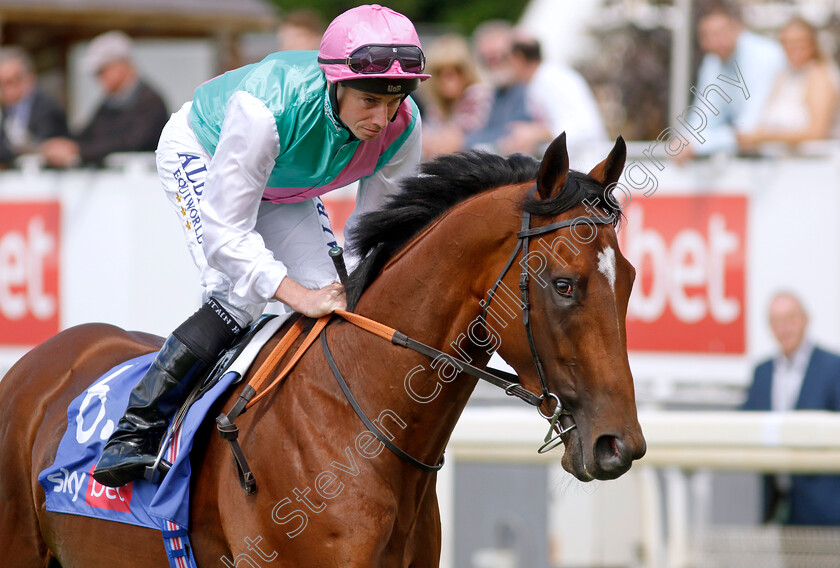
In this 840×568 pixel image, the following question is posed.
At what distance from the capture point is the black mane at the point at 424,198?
307 centimetres

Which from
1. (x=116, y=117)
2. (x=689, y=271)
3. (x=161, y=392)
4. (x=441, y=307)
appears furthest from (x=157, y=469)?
(x=116, y=117)

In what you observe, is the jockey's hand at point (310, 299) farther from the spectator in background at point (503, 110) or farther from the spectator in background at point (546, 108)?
the spectator in background at point (503, 110)

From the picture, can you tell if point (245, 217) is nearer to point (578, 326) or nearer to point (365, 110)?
point (365, 110)

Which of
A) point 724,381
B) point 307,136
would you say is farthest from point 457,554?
point 307,136

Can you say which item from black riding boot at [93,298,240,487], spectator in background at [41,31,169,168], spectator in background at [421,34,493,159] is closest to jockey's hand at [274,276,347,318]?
black riding boot at [93,298,240,487]

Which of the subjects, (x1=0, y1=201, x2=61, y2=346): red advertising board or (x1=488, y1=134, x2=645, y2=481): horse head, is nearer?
(x1=488, y1=134, x2=645, y2=481): horse head

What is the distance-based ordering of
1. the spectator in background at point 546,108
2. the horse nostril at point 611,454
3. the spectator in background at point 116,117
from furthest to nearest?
the spectator in background at point 116,117 < the spectator in background at point 546,108 < the horse nostril at point 611,454

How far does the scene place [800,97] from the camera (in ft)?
21.3

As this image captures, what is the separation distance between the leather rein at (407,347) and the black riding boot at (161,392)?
9.5 inches

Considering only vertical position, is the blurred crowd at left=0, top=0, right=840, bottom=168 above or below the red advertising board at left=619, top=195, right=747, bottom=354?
above

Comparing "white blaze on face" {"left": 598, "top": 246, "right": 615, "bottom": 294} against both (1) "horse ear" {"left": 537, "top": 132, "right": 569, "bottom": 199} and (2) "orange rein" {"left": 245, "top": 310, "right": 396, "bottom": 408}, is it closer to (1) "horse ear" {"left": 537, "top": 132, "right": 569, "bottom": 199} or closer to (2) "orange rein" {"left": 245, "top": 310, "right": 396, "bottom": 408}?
(1) "horse ear" {"left": 537, "top": 132, "right": 569, "bottom": 199}

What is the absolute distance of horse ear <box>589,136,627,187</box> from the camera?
288 cm

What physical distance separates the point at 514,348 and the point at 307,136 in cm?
96

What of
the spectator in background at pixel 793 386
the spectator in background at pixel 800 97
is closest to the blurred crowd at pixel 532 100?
the spectator in background at pixel 800 97
